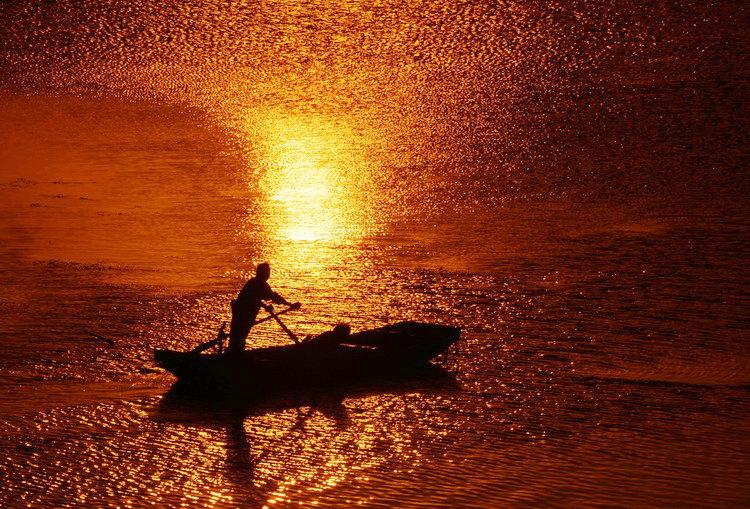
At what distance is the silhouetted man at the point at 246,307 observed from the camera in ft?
43.3

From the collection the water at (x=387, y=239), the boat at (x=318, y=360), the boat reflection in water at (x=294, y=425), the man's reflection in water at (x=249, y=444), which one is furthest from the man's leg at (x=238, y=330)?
the man's reflection in water at (x=249, y=444)

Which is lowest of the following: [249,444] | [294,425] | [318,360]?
[249,444]

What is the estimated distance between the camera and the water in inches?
440

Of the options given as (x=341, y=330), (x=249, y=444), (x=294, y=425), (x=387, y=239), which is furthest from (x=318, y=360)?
(x=387, y=239)

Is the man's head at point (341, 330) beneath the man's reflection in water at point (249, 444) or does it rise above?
above

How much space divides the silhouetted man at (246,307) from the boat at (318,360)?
0.66ft

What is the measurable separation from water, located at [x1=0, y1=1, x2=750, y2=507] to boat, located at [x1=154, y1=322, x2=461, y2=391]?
34cm

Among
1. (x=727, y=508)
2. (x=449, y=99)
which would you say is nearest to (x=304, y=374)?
(x=727, y=508)

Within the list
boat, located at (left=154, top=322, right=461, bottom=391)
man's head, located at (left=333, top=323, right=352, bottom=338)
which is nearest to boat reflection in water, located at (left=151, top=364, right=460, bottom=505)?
boat, located at (left=154, top=322, right=461, bottom=391)

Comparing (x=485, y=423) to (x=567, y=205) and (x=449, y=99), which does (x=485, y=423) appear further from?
(x=449, y=99)

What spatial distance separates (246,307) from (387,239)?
5395mm

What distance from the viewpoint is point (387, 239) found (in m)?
18.4

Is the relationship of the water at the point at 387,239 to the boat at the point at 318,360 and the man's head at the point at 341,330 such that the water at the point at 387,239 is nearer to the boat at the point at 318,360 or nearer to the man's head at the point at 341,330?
the boat at the point at 318,360

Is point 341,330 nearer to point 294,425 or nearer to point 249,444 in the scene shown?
point 294,425
